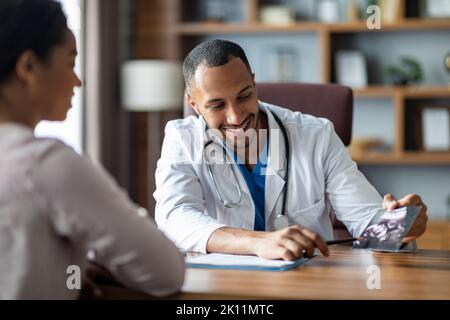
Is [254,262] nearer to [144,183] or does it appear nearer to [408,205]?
[408,205]

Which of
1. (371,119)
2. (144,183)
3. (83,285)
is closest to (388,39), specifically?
(371,119)

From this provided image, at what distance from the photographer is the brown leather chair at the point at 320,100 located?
2299 mm

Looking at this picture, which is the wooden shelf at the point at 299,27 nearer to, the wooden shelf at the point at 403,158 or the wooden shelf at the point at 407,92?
the wooden shelf at the point at 407,92

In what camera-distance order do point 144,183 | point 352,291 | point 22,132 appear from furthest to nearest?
point 144,183 < point 352,291 < point 22,132

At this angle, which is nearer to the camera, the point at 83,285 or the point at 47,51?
the point at 47,51

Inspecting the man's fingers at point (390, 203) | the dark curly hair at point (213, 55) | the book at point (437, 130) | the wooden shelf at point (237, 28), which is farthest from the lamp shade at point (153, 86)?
the man's fingers at point (390, 203)

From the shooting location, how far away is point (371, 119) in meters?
4.54

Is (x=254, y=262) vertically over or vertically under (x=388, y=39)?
under

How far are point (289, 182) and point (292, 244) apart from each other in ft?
1.81

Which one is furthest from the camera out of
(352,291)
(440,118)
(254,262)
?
(440,118)

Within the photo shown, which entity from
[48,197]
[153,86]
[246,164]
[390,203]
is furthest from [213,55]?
[153,86]

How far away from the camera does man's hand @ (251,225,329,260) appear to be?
4.84 ft

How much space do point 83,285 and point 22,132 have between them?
1.05ft

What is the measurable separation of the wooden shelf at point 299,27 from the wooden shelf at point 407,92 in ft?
1.17
